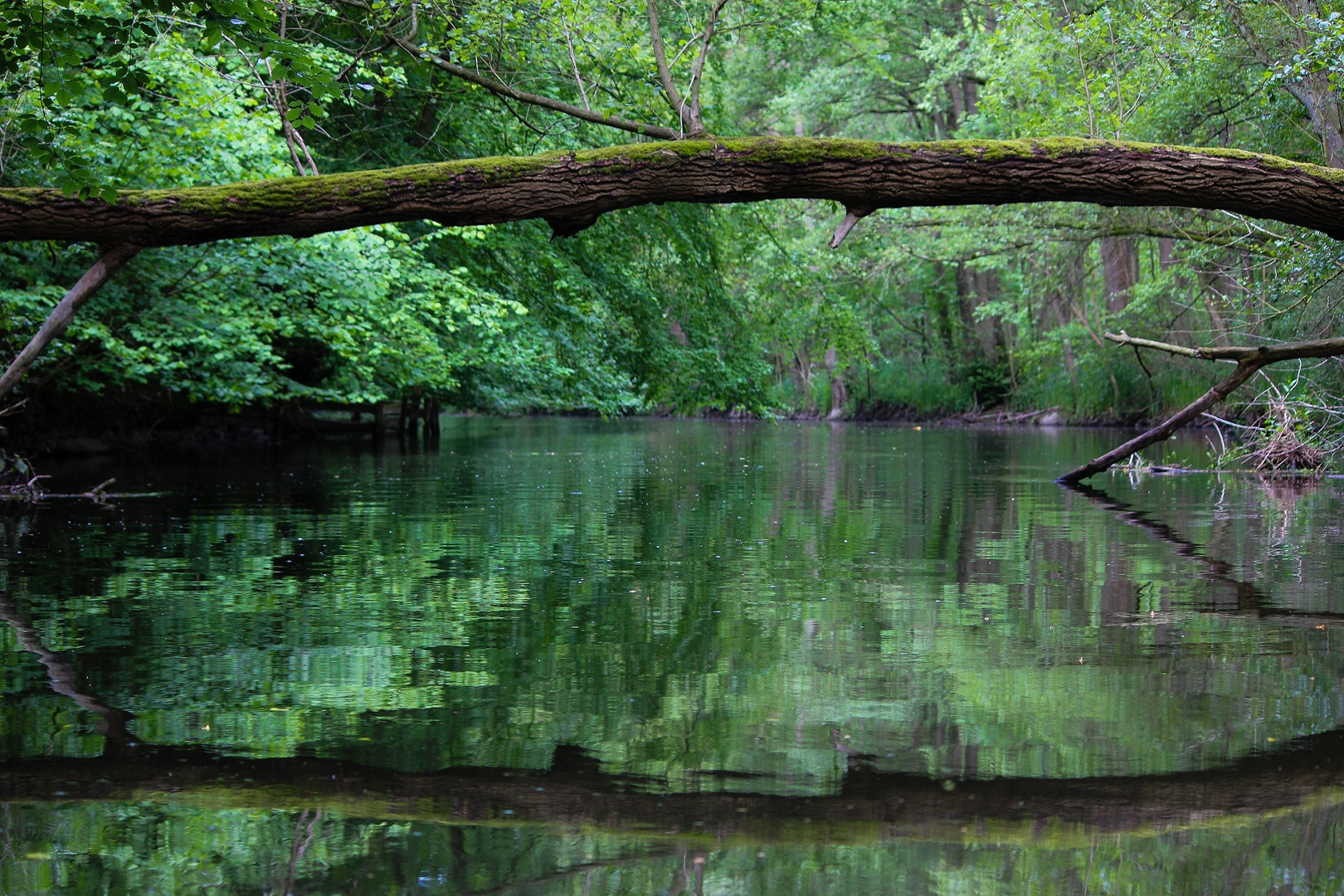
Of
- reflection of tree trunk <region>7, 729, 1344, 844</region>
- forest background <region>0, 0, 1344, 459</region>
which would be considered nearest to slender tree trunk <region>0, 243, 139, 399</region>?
forest background <region>0, 0, 1344, 459</region>

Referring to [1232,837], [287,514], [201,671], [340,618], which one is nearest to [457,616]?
[340,618]

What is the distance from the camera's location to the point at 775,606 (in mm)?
7121

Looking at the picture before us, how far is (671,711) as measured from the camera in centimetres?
485

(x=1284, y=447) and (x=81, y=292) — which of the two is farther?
(x=1284, y=447)

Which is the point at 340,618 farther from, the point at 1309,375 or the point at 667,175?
the point at 1309,375

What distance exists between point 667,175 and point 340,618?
2.98 metres

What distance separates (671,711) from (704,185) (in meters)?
3.66

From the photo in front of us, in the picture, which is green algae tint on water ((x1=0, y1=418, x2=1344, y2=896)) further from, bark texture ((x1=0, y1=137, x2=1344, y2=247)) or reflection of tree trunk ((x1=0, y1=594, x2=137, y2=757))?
bark texture ((x1=0, y1=137, x2=1344, y2=247))

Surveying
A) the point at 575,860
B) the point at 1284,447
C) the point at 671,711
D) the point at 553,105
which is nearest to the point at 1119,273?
the point at 1284,447

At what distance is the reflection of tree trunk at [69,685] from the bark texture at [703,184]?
7.46ft

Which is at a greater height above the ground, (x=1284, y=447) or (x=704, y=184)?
(x=704, y=184)

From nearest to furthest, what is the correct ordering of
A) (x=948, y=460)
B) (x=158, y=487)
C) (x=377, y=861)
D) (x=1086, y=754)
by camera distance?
(x=377, y=861), (x=1086, y=754), (x=158, y=487), (x=948, y=460)

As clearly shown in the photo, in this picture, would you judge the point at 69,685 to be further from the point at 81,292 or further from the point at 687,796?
the point at 81,292

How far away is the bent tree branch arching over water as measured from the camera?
24.5 feet
